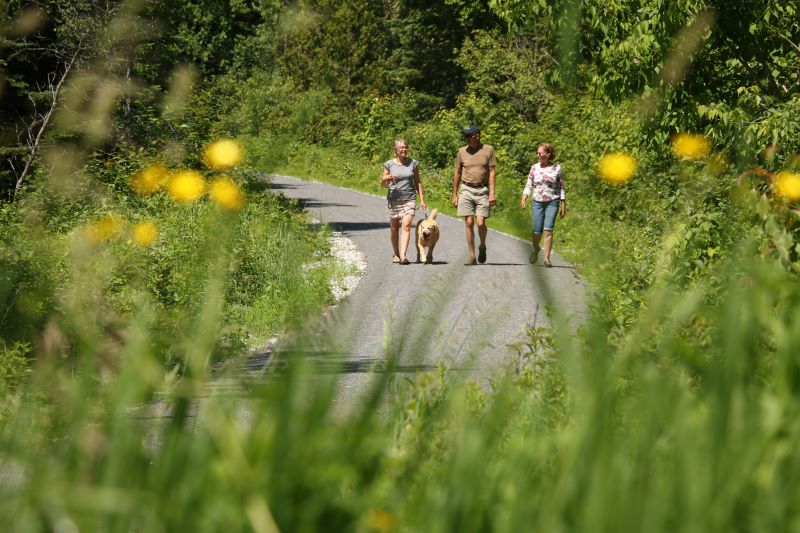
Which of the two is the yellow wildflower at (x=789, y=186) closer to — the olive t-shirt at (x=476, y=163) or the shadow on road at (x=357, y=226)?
the olive t-shirt at (x=476, y=163)

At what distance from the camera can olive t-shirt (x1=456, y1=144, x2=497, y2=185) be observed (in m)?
14.7

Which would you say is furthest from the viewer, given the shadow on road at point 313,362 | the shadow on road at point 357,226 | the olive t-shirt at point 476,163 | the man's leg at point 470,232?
the shadow on road at point 357,226

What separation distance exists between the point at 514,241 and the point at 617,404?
24 cm

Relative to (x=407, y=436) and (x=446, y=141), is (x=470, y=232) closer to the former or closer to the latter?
(x=407, y=436)

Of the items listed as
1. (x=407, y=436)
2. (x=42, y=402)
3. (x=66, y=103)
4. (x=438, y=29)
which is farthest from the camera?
(x=438, y=29)

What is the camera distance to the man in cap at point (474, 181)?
47.9 feet

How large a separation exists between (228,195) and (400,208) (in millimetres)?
14322

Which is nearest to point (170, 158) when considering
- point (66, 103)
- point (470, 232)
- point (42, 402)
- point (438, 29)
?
point (66, 103)

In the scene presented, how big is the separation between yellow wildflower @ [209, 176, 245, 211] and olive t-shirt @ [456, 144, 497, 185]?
43.7 feet

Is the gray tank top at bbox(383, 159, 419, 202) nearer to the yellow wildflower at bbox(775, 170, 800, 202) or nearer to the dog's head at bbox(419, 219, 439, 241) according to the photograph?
the dog's head at bbox(419, 219, 439, 241)

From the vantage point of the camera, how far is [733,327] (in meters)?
0.95

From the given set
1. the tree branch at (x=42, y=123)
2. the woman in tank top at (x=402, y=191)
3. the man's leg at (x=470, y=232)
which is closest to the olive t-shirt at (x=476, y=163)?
the man's leg at (x=470, y=232)

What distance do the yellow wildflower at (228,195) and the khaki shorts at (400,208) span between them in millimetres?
14044

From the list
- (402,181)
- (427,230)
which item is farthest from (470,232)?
(402,181)
